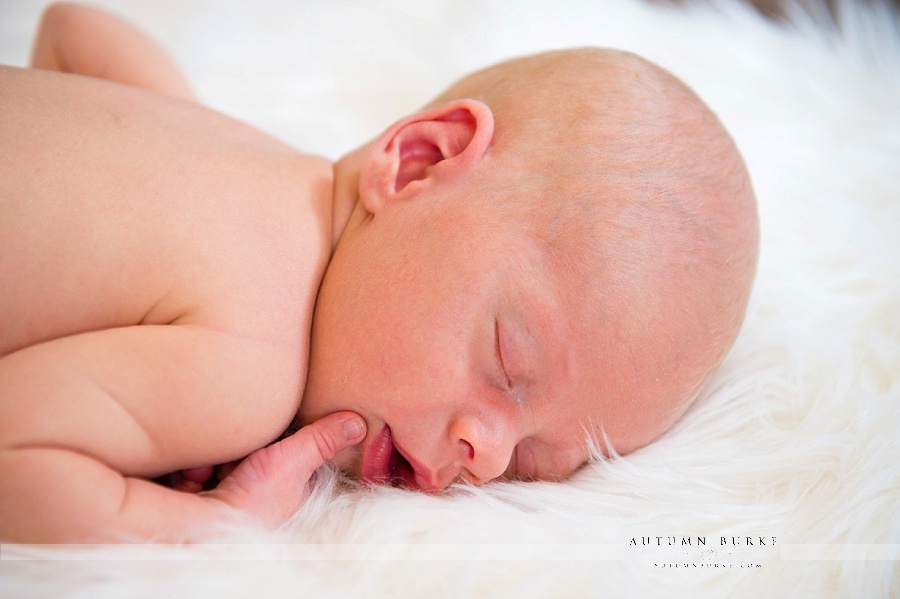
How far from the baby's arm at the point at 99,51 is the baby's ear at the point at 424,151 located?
1.99 ft

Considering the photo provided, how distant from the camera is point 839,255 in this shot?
1389 millimetres

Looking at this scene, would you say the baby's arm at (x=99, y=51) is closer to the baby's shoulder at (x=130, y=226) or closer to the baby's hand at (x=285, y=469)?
the baby's shoulder at (x=130, y=226)

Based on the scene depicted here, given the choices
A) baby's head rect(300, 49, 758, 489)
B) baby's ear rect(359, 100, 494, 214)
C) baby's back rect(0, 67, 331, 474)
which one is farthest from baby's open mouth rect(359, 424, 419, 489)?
baby's ear rect(359, 100, 494, 214)

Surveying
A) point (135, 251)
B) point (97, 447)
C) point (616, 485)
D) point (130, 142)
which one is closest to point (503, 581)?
point (616, 485)

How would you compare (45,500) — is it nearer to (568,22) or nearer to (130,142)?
(130,142)

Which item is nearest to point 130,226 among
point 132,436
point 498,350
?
point 132,436

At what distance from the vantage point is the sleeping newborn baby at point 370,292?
36.7 inches

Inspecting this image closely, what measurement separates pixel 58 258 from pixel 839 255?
4.06 feet

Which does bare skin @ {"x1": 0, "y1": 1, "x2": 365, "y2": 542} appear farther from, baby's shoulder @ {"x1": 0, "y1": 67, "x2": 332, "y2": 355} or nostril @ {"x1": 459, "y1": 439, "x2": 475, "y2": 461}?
nostril @ {"x1": 459, "y1": 439, "x2": 475, "y2": 461}

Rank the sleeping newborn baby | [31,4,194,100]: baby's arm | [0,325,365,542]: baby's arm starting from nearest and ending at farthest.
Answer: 1. [0,325,365,542]: baby's arm
2. the sleeping newborn baby
3. [31,4,194,100]: baby's arm

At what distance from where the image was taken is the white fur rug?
0.87 metres

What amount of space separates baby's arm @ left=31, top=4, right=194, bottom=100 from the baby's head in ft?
2.21

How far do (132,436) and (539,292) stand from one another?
0.51 m

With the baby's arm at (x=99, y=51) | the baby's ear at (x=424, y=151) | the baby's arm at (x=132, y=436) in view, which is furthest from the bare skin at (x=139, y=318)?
the baby's arm at (x=99, y=51)
